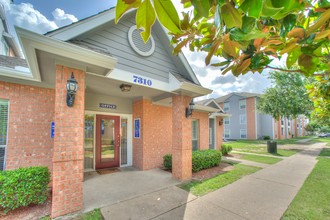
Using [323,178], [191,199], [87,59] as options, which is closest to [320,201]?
[323,178]

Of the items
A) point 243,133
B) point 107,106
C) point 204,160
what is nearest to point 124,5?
point 107,106

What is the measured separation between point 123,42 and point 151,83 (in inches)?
60.3

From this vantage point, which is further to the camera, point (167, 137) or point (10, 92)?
point (167, 137)

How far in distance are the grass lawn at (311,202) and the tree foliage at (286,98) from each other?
11461mm

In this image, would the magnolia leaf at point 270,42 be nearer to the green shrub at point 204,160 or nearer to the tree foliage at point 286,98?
the green shrub at point 204,160

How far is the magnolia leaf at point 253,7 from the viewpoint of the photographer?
63 centimetres

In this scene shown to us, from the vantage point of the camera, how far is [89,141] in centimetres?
698

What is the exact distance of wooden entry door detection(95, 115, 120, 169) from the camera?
23.6 feet

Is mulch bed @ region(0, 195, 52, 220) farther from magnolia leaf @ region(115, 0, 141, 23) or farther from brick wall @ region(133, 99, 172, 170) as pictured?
magnolia leaf @ region(115, 0, 141, 23)

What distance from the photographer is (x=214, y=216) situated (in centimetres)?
367

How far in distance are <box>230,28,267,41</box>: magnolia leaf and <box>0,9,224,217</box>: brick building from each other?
11.3 feet

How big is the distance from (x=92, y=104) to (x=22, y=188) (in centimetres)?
389

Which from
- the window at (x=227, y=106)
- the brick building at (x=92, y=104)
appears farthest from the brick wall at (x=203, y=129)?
the window at (x=227, y=106)

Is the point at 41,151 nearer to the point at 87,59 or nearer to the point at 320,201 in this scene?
the point at 87,59
